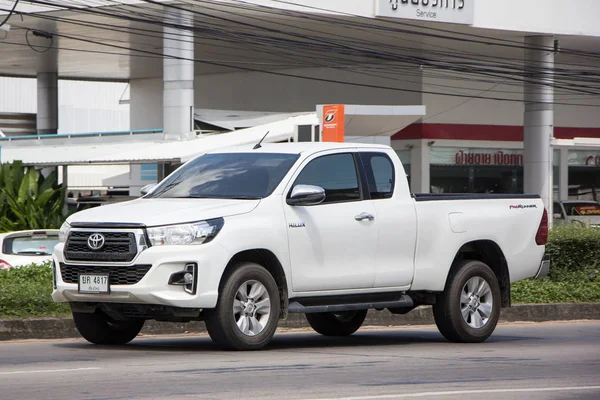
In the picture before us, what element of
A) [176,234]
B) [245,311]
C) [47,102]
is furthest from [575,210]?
[176,234]

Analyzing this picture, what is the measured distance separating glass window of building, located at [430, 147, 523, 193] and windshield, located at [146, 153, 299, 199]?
3419 centimetres

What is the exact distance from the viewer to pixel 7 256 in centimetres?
1797

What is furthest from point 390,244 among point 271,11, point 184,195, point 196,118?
point 196,118

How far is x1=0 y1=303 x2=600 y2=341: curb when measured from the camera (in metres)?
12.3

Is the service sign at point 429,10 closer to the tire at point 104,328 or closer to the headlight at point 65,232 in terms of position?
the tire at point 104,328

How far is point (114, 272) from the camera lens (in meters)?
10.1

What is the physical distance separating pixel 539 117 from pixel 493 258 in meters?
29.4

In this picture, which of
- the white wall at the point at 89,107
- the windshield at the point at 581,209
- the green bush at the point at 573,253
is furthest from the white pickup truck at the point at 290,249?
the white wall at the point at 89,107

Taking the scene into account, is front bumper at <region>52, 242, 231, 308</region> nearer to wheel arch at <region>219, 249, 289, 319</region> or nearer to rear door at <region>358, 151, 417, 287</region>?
wheel arch at <region>219, 249, 289, 319</region>

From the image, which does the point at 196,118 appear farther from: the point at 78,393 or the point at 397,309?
the point at 78,393

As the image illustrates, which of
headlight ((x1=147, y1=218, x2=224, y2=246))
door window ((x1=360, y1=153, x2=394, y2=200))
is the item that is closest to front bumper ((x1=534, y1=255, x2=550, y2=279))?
door window ((x1=360, y1=153, x2=394, y2=200))

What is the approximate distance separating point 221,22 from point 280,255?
26411 millimetres

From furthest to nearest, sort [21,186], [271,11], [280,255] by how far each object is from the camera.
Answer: [271,11] < [21,186] < [280,255]

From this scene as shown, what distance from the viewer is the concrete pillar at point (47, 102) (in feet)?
166
